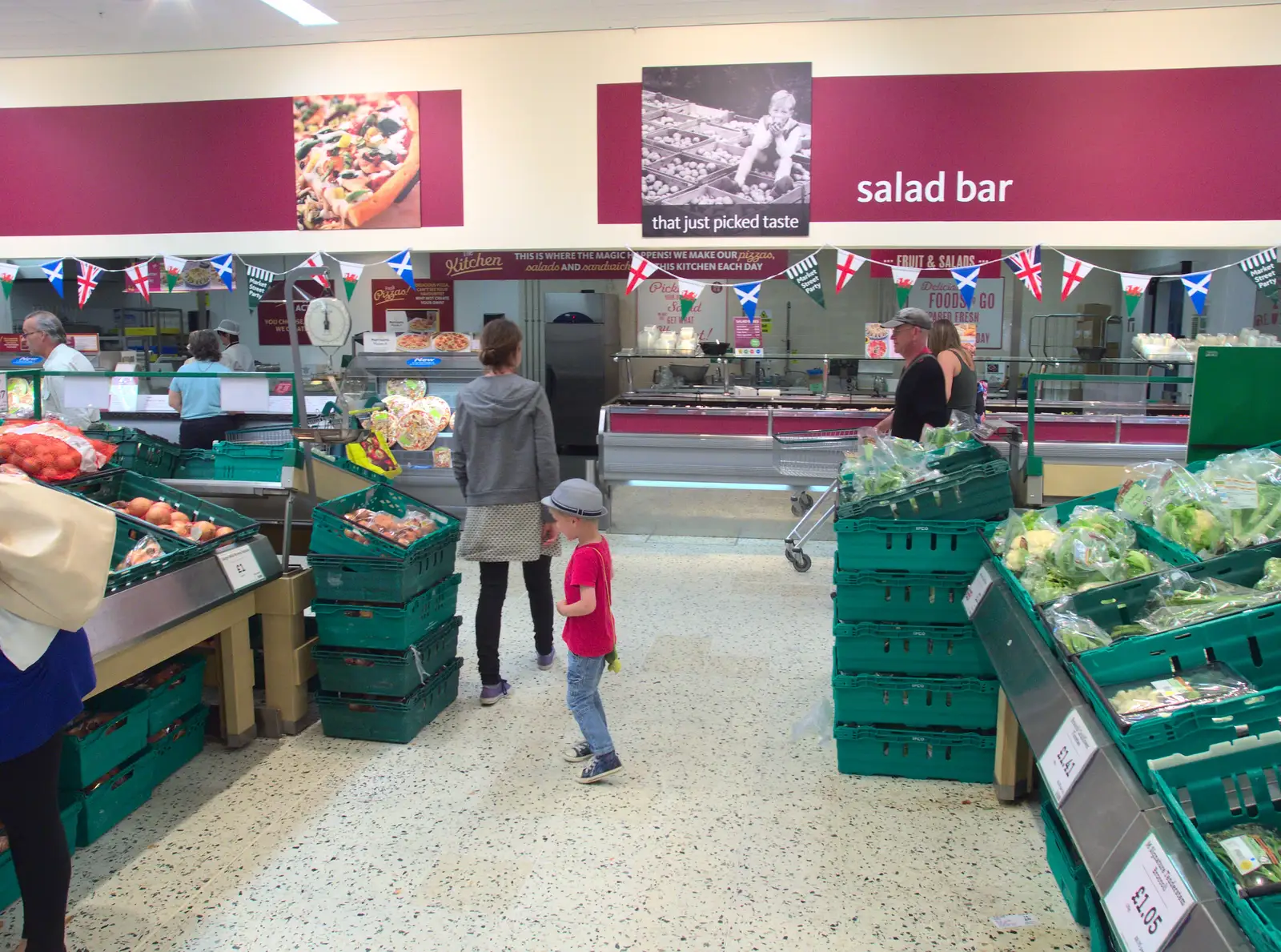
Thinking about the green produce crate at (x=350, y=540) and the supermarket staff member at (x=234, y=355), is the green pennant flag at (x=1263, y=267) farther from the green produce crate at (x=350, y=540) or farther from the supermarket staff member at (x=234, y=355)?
the supermarket staff member at (x=234, y=355)

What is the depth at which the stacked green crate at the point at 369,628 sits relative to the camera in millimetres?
3893

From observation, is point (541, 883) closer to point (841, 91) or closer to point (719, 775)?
point (719, 775)

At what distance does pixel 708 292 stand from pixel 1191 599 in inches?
329

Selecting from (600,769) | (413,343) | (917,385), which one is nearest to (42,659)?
(600,769)

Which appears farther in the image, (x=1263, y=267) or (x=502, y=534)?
(x=1263, y=267)

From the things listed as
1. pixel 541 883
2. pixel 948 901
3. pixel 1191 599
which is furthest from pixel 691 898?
pixel 1191 599

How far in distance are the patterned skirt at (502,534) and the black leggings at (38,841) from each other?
82.7 inches

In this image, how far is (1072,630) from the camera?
235 centimetres

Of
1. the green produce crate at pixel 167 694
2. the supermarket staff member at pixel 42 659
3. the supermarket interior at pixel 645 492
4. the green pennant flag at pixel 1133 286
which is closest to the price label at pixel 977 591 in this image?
the supermarket interior at pixel 645 492

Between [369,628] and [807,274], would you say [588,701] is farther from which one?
[807,274]

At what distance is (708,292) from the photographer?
408 inches

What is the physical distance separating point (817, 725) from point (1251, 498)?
193 centimetres

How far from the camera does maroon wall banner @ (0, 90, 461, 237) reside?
7586 millimetres

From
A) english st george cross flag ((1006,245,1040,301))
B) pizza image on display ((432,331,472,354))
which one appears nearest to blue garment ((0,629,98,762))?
pizza image on display ((432,331,472,354))
